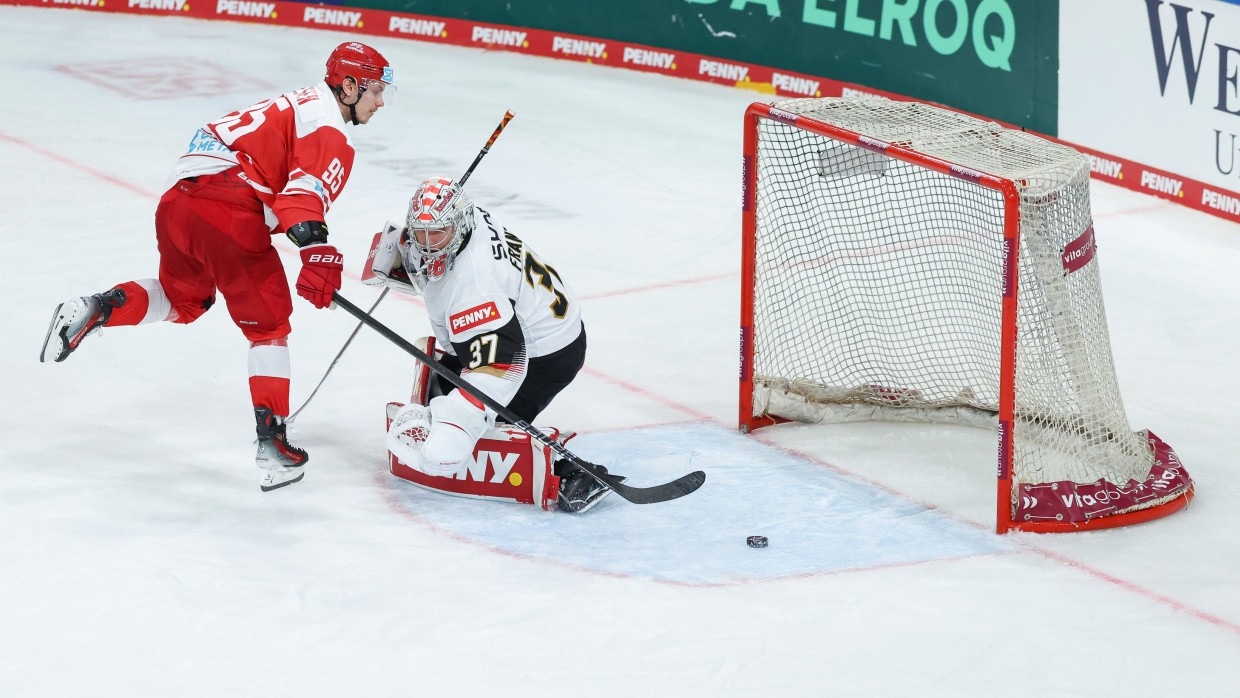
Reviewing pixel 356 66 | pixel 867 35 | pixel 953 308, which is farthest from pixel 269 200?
pixel 867 35

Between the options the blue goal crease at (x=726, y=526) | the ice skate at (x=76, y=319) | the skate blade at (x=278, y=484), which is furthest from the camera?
the ice skate at (x=76, y=319)

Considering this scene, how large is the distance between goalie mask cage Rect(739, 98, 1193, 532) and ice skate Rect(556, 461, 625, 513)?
0.86 meters

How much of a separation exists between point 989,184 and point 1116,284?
3.03 meters

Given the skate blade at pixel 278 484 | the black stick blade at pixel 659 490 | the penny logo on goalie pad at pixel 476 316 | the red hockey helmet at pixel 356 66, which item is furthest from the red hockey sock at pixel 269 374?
the black stick blade at pixel 659 490

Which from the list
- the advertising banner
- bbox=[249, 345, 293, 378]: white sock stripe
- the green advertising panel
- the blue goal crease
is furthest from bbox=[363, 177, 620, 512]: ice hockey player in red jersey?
the green advertising panel

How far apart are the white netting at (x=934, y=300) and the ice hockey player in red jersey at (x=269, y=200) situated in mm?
1386

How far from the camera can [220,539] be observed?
4.33 meters

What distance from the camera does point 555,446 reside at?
4.52 metres

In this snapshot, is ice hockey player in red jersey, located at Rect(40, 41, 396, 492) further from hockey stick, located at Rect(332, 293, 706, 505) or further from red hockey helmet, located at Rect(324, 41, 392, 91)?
hockey stick, located at Rect(332, 293, 706, 505)

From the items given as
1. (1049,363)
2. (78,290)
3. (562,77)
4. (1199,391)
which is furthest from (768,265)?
(562,77)

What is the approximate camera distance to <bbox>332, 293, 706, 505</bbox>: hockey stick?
4469mm

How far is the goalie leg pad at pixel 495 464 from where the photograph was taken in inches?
179

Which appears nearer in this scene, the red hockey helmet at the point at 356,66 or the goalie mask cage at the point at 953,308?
the goalie mask cage at the point at 953,308

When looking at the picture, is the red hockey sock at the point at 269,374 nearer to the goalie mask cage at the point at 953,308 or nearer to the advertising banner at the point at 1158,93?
the goalie mask cage at the point at 953,308
